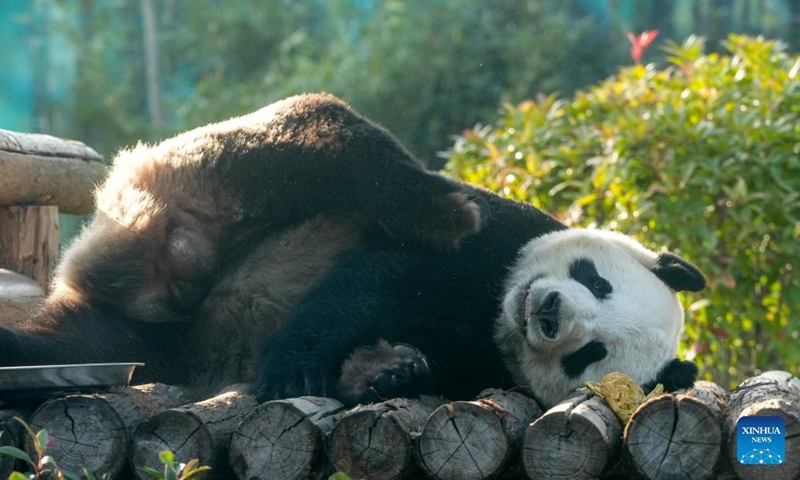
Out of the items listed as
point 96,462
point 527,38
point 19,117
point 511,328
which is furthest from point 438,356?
point 19,117

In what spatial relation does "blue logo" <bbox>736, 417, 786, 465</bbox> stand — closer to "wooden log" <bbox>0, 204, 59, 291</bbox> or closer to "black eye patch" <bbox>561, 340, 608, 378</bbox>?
"black eye patch" <bbox>561, 340, 608, 378</bbox>

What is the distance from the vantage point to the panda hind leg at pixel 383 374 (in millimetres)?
3564

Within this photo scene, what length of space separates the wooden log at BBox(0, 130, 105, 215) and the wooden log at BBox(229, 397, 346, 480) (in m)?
2.23

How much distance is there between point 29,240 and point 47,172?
362 millimetres

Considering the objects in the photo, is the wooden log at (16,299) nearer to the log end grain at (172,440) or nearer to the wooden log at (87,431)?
the wooden log at (87,431)

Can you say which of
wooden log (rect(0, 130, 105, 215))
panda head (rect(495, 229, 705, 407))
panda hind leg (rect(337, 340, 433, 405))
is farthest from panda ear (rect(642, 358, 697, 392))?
wooden log (rect(0, 130, 105, 215))

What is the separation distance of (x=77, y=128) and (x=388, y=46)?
6.13 metres

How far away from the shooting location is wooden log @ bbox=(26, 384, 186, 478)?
2971 millimetres

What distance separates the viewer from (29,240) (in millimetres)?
5016

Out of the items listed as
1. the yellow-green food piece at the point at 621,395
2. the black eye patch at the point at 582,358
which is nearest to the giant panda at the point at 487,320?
the black eye patch at the point at 582,358

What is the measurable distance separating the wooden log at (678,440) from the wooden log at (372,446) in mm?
678

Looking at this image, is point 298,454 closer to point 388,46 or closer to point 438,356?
point 438,356

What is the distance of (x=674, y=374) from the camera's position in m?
3.95

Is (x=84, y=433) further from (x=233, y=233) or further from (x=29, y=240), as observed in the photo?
(x=29, y=240)
